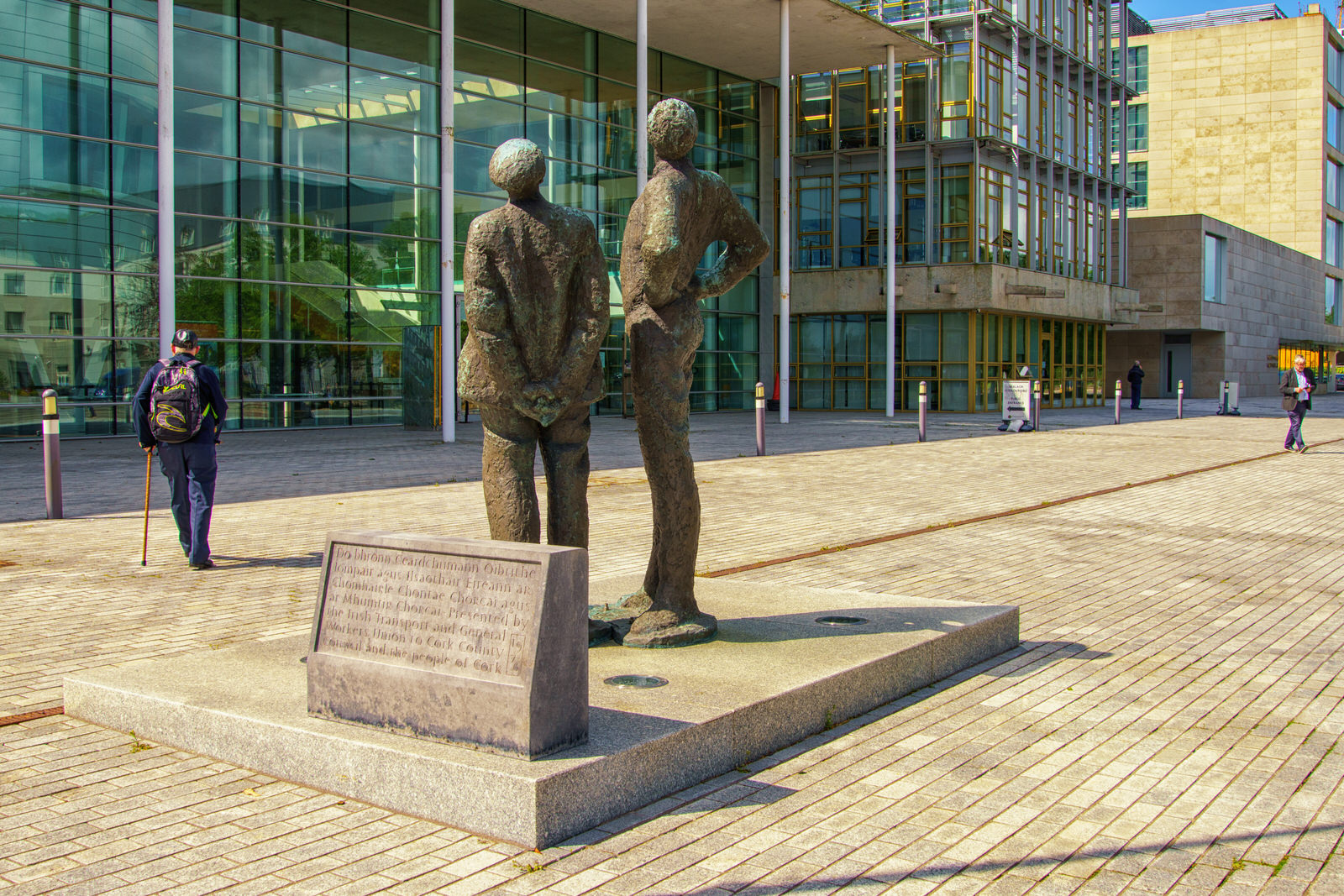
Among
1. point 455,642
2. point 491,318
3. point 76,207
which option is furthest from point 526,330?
point 76,207

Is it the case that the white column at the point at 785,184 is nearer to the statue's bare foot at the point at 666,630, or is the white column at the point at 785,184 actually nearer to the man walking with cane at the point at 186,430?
the man walking with cane at the point at 186,430

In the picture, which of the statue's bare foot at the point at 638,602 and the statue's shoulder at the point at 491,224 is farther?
the statue's bare foot at the point at 638,602

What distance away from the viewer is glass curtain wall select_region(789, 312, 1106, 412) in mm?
36312

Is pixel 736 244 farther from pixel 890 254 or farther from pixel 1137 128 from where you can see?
pixel 1137 128

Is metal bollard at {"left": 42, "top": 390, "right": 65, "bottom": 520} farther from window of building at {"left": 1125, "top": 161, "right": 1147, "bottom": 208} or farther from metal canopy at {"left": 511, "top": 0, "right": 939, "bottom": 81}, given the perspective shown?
window of building at {"left": 1125, "top": 161, "right": 1147, "bottom": 208}

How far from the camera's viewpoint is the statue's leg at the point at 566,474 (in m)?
5.41

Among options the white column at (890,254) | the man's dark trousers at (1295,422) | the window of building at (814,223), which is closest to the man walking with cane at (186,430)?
the man's dark trousers at (1295,422)

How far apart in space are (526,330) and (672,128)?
1125 mm

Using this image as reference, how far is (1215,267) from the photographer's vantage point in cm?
5350

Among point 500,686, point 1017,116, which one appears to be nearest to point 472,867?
point 500,686

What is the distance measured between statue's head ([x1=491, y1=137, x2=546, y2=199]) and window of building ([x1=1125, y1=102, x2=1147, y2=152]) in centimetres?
7084

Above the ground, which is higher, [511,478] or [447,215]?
[447,215]

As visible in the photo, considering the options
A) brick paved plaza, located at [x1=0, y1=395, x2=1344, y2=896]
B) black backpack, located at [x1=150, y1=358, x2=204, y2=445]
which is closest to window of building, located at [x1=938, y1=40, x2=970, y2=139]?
brick paved plaza, located at [x1=0, y1=395, x2=1344, y2=896]

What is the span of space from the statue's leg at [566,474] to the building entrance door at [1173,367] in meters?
55.2
